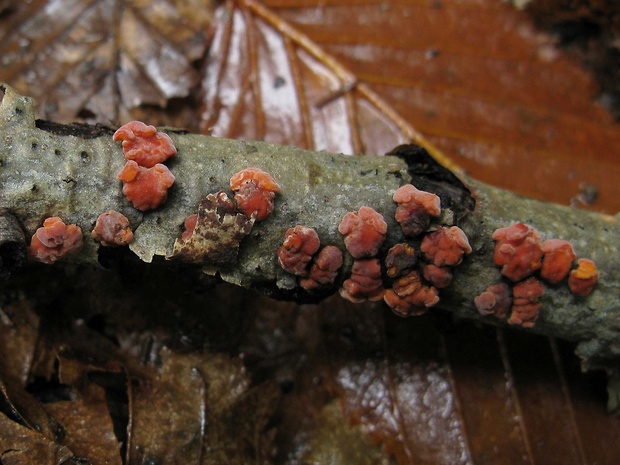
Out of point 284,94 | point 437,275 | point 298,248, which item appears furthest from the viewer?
point 284,94

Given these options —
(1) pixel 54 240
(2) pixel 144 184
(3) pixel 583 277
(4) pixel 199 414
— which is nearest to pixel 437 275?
(3) pixel 583 277

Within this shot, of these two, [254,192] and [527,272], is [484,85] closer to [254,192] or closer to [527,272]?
[527,272]

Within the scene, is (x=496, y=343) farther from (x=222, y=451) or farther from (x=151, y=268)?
(x=151, y=268)

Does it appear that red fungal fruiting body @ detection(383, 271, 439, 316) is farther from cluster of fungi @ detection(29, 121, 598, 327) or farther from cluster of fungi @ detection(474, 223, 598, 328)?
cluster of fungi @ detection(474, 223, 598, 328)

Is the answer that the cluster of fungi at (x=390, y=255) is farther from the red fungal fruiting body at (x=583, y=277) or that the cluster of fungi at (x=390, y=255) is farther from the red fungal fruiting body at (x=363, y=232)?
the red fungal fruiting body at (x=583, y=277)

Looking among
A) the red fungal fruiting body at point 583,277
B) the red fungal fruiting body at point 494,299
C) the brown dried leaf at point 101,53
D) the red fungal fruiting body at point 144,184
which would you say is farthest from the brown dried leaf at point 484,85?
the red fungal fruiting body at point 144,184

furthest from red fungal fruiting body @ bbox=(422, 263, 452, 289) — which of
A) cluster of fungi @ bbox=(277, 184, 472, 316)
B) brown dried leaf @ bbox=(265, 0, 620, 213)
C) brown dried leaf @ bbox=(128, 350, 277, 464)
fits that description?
brown dried leaf @ bbox=(265, 0, 620, 213)

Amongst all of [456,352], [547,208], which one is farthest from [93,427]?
[547,208]
